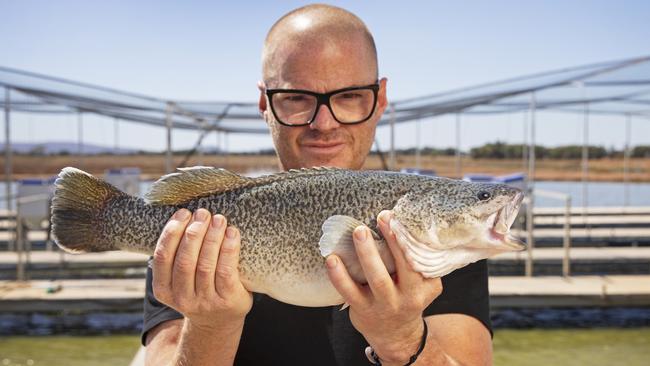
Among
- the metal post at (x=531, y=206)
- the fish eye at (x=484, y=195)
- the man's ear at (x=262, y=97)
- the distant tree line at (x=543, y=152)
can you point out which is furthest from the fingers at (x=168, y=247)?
the distant tree line at (x=543, y=152)

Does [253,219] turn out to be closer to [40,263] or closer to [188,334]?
[188,334]

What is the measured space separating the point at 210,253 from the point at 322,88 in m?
0.89

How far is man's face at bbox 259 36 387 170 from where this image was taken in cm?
239

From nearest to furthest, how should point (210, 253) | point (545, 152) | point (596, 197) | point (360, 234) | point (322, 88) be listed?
point (360, 234) → point (210, 253) → point (322, 88) → point (596, 197) → point (545, 152)

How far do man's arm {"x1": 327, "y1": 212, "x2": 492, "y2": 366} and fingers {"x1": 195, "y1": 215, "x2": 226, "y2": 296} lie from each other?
40 cm

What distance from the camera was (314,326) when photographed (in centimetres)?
242

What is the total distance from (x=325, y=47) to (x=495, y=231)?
3.48 ft

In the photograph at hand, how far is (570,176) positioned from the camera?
50.7 metres

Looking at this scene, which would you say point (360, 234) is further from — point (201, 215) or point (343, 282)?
point (201, 215)

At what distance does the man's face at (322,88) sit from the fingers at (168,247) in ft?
2.29

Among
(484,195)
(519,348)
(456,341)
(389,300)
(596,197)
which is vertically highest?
(484,195)

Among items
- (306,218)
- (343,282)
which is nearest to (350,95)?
(306,218)

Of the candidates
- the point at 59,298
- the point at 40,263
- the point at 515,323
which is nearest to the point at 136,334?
the point at 59,298

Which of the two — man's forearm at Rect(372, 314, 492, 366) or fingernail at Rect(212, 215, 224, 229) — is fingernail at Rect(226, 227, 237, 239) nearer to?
fingernail at Rect(212, 215, 224, 229)
